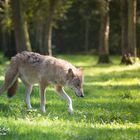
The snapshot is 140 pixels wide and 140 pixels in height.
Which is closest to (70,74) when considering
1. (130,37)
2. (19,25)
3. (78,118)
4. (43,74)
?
(43,74)

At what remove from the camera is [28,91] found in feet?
50.9

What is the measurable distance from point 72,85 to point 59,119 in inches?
65.4

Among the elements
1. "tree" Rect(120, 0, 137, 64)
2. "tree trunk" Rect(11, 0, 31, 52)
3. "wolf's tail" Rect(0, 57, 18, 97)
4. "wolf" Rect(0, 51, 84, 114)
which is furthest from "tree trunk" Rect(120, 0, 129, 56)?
"wolf's tail" Rect(0, 57, 18, 97)

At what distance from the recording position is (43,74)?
1458 cm

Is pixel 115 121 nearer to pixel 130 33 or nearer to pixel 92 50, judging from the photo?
pixel 130 33

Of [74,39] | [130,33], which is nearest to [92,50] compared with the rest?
[74,39]

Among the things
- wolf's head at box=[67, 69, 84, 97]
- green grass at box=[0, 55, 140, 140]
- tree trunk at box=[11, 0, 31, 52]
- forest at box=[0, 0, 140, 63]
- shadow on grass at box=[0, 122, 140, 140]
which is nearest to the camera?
shadow on grass at box=[0, 122, 140, 140]

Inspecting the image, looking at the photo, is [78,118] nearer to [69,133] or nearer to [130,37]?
[69,133]

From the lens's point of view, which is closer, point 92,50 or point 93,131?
point 93,131

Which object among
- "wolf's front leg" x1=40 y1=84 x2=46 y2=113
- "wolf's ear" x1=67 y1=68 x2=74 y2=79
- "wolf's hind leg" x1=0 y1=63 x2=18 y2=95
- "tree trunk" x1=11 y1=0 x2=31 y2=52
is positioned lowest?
"tree trunk" x1=11 y1=0 x2=31 y2=52

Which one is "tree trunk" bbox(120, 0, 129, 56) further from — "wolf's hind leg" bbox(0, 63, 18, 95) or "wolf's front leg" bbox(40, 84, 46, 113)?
"wolf's front leg" bbox(40, 84, 46, 113)

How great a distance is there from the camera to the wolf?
Answer: 46.6 ft

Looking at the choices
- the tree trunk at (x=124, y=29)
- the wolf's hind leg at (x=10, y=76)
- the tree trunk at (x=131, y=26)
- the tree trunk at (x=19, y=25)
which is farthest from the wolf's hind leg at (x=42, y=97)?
the tree trunk at (x=124, y=29)

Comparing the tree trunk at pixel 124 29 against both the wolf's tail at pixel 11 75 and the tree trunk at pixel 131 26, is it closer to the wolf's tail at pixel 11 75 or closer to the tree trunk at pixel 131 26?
the tree trunk at pixel 131 26
